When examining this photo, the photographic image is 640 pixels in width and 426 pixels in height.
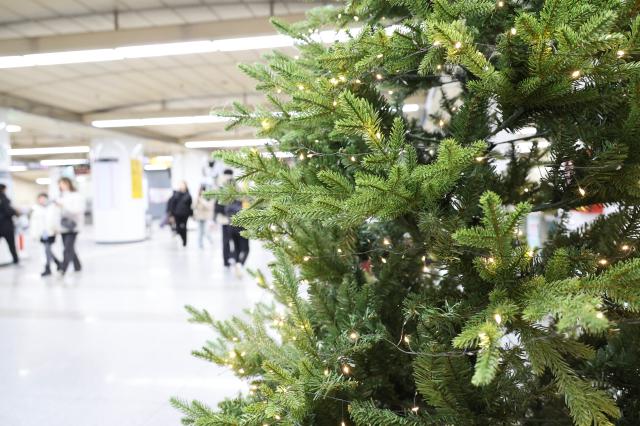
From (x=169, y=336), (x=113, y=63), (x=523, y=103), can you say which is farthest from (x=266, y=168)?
(x=113, y=63)

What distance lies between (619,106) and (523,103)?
8.4 inches

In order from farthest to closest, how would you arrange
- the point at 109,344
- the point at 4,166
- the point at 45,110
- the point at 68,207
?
the point at 45,110 → the point at 4,166 → the point at 68,207 → the point at 109,344

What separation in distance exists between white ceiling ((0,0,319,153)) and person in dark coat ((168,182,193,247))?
84.4 inches

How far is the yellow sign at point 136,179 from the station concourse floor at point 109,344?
6665 millimetres

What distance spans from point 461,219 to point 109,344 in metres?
3.84

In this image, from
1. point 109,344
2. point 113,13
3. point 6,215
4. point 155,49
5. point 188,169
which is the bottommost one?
point 109,344

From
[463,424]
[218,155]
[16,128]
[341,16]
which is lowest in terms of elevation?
[463,424]

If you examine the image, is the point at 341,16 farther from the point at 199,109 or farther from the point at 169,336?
the point at 199,109

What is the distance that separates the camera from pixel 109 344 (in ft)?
12.9

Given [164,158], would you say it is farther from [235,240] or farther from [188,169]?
[235,240]

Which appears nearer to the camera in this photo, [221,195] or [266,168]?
[266,168]

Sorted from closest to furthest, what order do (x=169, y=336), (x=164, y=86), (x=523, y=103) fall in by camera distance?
(x=523, y=103)
(x=169, y=336)
(x=164, y=86)

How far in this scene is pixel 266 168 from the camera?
1190mm

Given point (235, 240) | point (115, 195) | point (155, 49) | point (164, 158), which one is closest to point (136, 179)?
point (115, 195)
